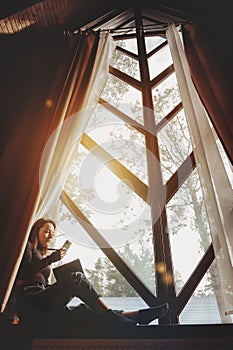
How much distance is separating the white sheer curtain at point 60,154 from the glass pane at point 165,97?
19.8 inches

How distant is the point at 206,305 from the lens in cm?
178

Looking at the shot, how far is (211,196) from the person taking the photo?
188 cm

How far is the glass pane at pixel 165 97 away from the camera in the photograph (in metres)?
2.71

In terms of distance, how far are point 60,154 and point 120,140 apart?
584 millimetres

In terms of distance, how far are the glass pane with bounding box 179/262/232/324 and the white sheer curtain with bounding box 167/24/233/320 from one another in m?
0.04

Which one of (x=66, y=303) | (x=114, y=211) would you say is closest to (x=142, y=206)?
(x=114, y=211)

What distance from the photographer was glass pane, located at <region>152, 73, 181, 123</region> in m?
2.71

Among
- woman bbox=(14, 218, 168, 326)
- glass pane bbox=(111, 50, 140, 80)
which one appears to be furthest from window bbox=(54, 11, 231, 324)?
woman bbox=(14, 218, 168, 326)

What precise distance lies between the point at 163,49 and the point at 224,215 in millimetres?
2094

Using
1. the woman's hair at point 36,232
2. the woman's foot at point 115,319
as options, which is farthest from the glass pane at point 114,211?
the woman's foot at point 115,319

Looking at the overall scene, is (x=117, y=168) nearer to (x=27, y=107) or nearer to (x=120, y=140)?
(x=120, y=140)

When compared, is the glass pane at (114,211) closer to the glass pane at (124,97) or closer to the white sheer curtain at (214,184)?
the white sheer curtain at (214,184)

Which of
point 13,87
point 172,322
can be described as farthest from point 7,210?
point 13,87

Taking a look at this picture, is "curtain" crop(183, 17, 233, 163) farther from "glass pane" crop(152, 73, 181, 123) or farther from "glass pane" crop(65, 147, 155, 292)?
"glass pane" crop(65, 147, 155, 292)
